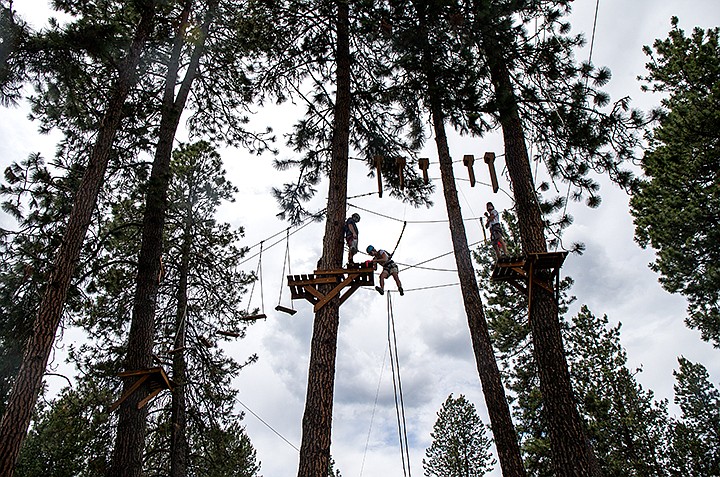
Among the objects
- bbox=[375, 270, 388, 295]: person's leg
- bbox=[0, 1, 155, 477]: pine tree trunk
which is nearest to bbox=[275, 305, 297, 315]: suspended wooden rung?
bbox=[375, 270, 388, 295]: person's leg

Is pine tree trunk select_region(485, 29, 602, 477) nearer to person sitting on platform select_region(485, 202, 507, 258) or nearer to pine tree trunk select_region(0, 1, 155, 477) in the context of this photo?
person sitting on platform select_region(485, 202, 507, 258)

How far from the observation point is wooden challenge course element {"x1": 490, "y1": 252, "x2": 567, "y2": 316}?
6.52 meters

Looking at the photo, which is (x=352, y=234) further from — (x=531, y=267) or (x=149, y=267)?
(x=149, y=267)

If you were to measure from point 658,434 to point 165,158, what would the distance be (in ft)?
56.0

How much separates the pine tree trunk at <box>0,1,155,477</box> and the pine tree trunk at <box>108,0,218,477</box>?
1230mm

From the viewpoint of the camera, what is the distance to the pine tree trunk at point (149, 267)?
634 cm

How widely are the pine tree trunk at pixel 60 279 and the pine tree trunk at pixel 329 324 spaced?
10.2 ft

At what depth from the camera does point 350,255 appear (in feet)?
24.2

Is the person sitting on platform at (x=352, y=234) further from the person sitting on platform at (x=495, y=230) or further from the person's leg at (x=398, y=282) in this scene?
the person sitting on platform at (x=495, y=230)

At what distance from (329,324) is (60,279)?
357 centimetres

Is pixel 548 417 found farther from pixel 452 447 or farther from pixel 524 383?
pixel 452 447

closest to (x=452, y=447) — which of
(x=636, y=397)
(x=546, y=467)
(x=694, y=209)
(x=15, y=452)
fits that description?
(x=546, y=467)

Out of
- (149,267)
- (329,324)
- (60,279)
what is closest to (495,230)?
(329,324)

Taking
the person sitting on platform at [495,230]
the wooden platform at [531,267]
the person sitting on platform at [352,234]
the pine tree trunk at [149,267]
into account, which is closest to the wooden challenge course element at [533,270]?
the wooden platform at [531,267]
